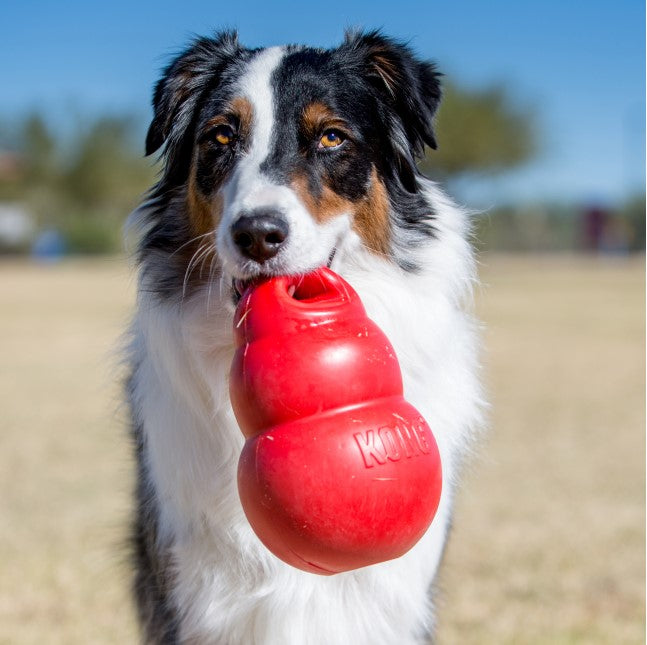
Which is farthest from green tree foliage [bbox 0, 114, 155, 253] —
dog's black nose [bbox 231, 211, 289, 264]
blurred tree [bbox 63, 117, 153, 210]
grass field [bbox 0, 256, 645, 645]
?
dog's black nose [bbox 231, 211, 289, 264]

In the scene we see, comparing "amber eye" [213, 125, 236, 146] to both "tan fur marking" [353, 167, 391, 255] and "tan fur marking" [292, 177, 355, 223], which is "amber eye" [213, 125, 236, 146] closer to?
"tan fur marking" [292, 177, 355, 223]

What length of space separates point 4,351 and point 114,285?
16.4m

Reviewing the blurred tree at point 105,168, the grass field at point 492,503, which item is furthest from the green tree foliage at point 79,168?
the grass field at point 492,503

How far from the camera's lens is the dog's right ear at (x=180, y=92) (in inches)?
154

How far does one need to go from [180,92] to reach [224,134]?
0.49m

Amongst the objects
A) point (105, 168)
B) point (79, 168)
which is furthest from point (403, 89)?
point (79, 168)

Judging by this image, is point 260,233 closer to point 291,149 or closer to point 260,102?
point 291,149

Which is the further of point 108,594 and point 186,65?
point 108,594

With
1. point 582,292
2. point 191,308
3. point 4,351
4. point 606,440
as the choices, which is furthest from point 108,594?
point 582,292

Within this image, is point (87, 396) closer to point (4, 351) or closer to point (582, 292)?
point (4, 351)

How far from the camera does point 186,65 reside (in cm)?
395

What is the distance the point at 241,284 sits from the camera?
11.0 ft

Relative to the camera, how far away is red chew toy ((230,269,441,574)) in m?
2.83

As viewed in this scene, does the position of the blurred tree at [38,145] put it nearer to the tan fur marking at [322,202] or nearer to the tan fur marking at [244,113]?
the tan fur marking at [244,113]
